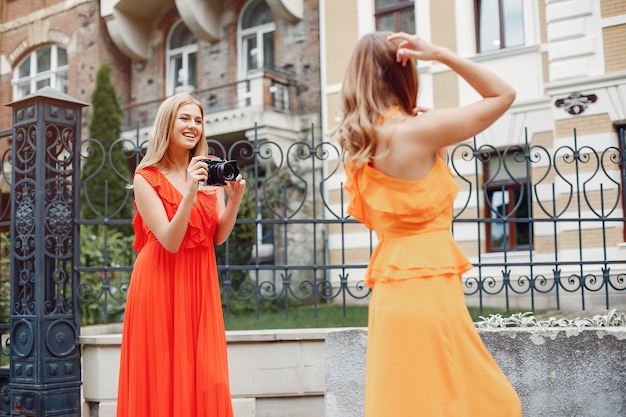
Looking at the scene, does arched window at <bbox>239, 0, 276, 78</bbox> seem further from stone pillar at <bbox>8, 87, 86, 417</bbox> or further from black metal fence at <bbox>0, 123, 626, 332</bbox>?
stone pillar at <bbox>8, 87, 86, 417</bbox>

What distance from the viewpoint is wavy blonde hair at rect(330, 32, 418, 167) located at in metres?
2.52

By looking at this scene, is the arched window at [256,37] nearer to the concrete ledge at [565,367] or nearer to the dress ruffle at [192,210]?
the concrete ledge at [565,367]

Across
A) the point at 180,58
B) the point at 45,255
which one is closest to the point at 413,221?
the point at 45,255

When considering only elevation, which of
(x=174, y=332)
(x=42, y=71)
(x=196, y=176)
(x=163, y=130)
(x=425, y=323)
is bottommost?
(x=174, y=332)

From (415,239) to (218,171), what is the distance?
129 cm

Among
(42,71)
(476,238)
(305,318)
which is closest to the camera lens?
(305,318)

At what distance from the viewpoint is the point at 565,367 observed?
181 inches

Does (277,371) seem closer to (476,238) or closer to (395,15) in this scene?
(476,238)

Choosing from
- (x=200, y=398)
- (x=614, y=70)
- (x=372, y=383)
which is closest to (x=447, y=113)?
(x=372, y=383)

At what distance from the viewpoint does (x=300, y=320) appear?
1053 centimetres

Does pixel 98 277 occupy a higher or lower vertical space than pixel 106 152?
lower

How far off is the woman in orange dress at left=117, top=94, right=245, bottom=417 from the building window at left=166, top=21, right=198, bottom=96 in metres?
15.2

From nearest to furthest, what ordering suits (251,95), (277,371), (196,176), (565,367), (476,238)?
(196,176), (565,367), (277,371), (476,238), (251,95)

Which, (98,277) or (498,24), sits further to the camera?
(498,24)
